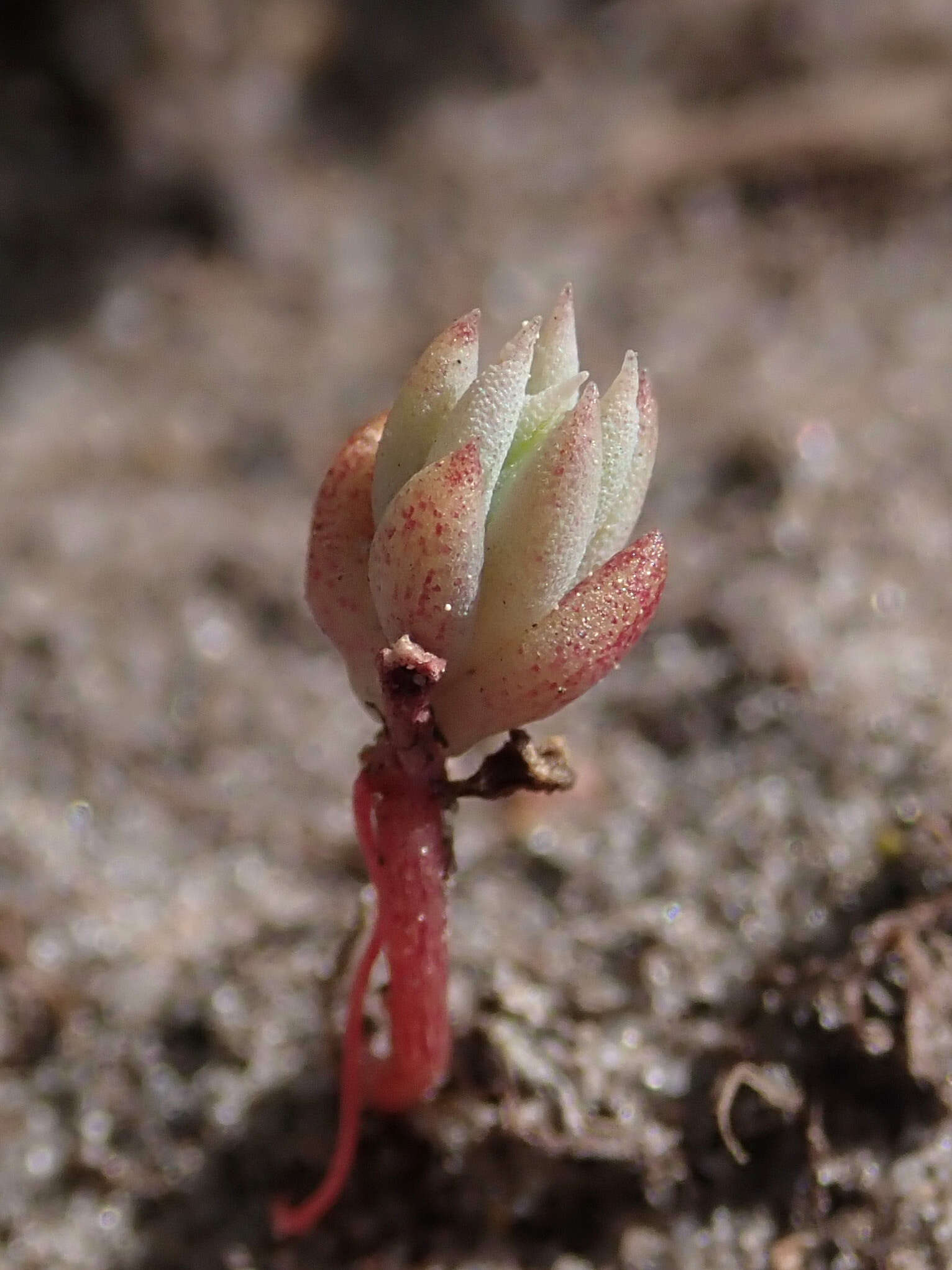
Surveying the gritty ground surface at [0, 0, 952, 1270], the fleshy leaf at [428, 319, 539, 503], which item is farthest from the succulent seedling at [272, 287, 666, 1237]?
Result: the gritty ground surface at [0, 0, 952, 1270]

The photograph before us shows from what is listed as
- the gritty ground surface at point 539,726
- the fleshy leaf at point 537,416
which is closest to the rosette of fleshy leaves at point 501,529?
the fleshy leaf at point 537,416

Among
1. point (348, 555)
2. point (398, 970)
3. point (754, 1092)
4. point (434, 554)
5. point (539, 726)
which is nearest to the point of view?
point (434, 554)

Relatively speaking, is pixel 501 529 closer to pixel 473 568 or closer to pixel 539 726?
pixel 473 568

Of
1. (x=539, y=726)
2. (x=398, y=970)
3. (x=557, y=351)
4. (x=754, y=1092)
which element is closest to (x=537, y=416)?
(x=557, y=351)

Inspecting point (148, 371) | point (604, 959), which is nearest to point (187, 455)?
point (148, 371)

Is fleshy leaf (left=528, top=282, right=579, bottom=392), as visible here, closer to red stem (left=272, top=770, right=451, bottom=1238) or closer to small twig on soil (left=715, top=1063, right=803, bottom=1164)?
red stem (left=272, top=770, right=451, bottom=1238)

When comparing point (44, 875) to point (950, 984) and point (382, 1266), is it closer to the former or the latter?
point (382, 1266)
